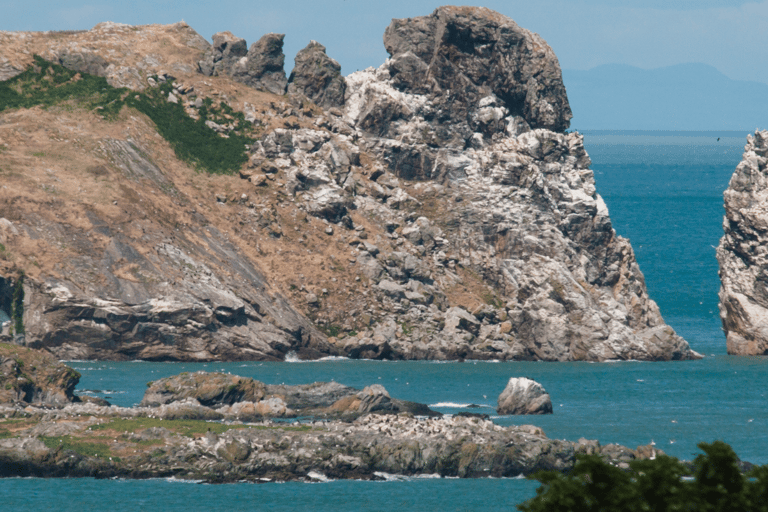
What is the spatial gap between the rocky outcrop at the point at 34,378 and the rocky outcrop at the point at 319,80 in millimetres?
65739

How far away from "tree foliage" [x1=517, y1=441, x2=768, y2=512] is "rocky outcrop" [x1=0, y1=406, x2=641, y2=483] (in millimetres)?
35801

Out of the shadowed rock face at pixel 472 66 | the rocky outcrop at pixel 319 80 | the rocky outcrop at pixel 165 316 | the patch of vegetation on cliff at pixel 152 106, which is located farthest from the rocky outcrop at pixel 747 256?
the patch of vegetation on cliff at pixel 152 106

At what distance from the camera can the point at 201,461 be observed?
7100 cm

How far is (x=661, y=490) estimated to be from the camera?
3616cm

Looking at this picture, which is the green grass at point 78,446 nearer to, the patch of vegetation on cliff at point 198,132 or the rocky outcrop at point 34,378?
the rocky outcrop at point 34,378

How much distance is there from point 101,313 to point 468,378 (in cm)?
3478

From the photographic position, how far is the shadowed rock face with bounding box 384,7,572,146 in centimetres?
14638

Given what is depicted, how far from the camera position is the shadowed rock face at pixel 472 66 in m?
146

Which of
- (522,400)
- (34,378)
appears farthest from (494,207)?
(34,378)

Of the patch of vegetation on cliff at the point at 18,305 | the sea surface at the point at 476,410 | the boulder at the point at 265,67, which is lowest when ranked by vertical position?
the sea surface at the point at 476,410

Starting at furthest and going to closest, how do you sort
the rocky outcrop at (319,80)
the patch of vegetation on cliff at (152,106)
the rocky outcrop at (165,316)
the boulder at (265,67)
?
the boulder at (265,67) < the rocky outcrop at (319,80) < the patch of vegetation on cliff at (152,106) < the rocky outcrop at (165,316)

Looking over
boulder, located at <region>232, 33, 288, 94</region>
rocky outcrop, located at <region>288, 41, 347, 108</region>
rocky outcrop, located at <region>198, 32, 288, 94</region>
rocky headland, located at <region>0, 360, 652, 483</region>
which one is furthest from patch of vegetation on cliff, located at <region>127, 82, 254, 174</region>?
rocky headland, located at <region>0, 360, 652, 483</region>

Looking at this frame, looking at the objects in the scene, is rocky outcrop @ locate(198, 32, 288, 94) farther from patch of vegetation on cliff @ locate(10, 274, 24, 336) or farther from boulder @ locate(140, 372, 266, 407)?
boulder @ locate(140, 372, 266, 407)

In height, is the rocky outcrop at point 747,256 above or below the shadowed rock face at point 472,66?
below
